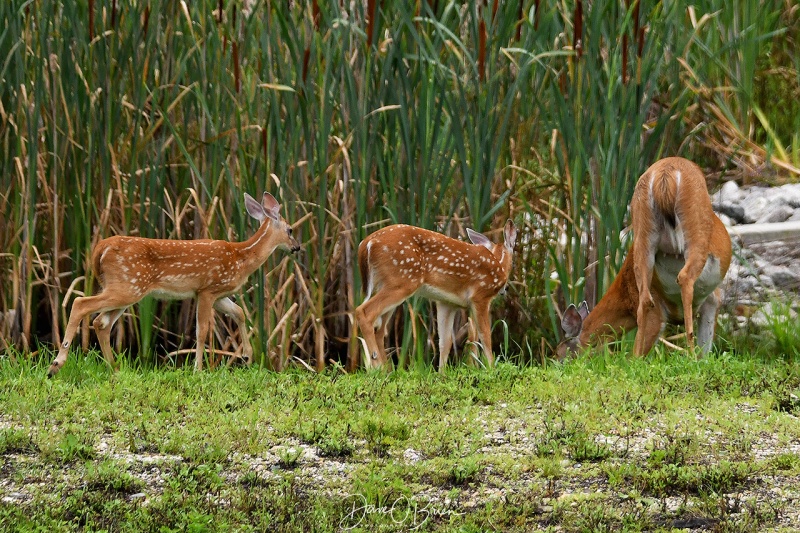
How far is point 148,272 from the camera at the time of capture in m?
7.10

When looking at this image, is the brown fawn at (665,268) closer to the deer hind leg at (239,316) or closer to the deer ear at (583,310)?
the deer ear at (583,310)

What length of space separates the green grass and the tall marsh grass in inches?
54.0

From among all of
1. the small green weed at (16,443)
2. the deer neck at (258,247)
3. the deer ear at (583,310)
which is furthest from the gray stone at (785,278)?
the small green weed at (16,443)

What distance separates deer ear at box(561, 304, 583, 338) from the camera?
7.57 m

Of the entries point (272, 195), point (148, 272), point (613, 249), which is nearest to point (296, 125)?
point (272, 195)

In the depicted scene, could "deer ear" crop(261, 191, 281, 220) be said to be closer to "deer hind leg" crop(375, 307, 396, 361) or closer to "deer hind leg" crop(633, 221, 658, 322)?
"deer hind leg" crop(375, 307, 396, 361)

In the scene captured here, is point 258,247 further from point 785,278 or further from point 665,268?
point 785,278

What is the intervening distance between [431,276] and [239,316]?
120 cm

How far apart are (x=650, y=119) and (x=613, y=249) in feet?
10.1

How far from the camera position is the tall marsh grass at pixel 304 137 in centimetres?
750

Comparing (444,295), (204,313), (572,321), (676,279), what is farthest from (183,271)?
(676,279)

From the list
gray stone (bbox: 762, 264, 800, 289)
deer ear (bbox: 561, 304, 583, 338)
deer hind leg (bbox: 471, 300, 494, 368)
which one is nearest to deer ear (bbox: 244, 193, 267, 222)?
deer hind leg (bbox: 471, 300, 494, 368)

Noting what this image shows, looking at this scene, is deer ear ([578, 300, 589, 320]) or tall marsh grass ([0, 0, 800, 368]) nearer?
tall marsh grass ([0, 0, 800, 368])

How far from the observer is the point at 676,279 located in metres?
7.53
